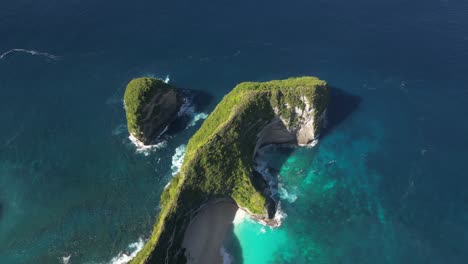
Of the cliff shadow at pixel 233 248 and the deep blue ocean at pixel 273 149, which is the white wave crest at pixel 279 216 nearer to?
the deep blue ocean at pixel 273 149

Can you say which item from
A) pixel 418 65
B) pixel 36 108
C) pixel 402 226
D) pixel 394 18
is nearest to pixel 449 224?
pixel 402 226

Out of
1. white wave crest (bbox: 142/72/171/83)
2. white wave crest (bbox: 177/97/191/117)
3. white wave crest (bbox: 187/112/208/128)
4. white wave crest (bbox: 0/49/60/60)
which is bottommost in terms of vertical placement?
white wave crest (bbox: 187/112/208/128)

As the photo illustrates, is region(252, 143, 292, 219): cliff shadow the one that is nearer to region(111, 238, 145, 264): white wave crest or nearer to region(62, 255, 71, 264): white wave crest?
region(111, 238, 145, 264): white wave crest

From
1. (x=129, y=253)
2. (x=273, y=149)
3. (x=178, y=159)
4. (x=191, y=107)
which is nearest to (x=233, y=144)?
(x=273, y=149)

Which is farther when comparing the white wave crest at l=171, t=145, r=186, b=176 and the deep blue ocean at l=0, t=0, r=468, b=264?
the white wave crest at l=171, t=145, r=186, b=176

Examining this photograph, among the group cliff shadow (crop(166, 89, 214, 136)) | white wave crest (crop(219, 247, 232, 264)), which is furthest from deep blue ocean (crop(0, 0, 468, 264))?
white wave crest (crop(219, 247, 232, 264))

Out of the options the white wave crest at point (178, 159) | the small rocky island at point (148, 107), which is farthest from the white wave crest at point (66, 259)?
the small rocky island at point (148, 107)
